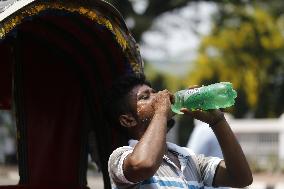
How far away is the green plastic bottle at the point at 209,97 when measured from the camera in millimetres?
3422

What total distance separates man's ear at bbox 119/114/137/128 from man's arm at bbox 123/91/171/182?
21 centimetres

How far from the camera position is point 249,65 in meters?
33.8

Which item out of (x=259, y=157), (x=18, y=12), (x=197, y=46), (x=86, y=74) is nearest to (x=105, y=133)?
(x=86, y=74)

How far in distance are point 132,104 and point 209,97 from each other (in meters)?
0.37

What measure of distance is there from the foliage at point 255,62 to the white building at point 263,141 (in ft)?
18.7

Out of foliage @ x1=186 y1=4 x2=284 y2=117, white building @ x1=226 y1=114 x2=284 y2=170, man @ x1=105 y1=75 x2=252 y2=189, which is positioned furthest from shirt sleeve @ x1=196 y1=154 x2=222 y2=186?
foliage @ x1=186 y1=4 x2=284 y2=117

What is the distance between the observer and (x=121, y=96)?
364cm

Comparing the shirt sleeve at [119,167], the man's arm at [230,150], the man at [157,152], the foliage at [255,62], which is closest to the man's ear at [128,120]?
the man at [157,152]

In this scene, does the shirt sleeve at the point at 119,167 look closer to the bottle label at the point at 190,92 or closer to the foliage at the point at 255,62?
the bottle label at the point at 190,92

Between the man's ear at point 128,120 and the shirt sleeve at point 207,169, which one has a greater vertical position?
the man's ear at point 128,120

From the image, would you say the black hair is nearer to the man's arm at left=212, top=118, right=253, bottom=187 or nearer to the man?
the man

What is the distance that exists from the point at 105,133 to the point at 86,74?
1.35ft

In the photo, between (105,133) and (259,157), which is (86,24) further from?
(259,157)

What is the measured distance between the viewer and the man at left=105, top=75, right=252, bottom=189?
320cm
